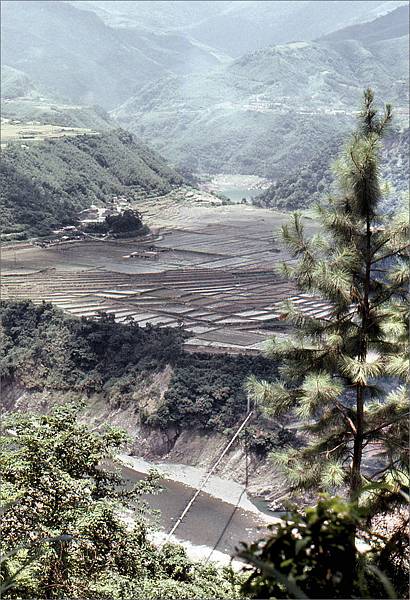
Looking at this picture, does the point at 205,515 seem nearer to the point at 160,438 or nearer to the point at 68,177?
the point at 160,438

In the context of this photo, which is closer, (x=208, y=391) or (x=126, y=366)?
(x=208, y=391)

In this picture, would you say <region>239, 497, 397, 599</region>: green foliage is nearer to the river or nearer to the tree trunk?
the tree trunk

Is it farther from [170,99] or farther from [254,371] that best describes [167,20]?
[254,371]

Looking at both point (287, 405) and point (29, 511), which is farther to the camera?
point (29, 511)

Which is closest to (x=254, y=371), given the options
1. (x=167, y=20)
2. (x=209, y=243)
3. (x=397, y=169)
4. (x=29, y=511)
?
(x=29, y=511)

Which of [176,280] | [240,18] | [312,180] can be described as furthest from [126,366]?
[240,18]

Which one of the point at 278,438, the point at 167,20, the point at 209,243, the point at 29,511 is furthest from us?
the point at 167,20
